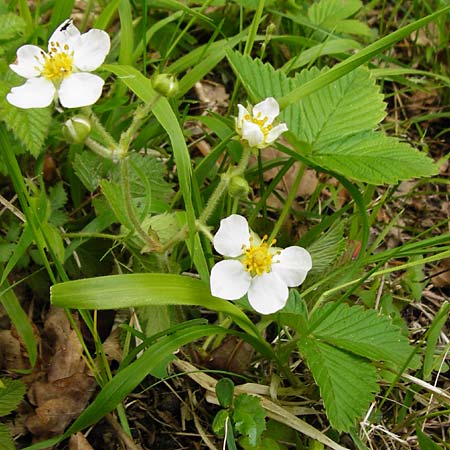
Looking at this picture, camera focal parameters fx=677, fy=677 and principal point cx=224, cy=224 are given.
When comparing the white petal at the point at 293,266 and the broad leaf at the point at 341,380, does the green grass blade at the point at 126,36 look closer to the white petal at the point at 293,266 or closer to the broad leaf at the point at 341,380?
the white petal at the point at 293,266

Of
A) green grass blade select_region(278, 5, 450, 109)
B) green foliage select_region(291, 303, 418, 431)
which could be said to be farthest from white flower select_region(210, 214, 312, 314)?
green grass blade select_region(278, 5, 450, 109)

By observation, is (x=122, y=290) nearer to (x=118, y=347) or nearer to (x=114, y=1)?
(x=118, y=347)

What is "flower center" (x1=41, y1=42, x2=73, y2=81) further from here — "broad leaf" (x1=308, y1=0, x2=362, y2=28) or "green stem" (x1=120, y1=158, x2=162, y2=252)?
"broad leaf" (x1=308, y1=0, x2=362, y2=28)

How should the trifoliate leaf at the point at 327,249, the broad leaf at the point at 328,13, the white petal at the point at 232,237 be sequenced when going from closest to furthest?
1. the white petal at the point at 232,237
2. the trifoliate leaf at the point at 327,249
3. the broad leaf at the point at 328,13

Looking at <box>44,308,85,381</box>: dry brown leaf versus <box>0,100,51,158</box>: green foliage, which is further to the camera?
<box>44,308,85,381</box>: dry brown leaf

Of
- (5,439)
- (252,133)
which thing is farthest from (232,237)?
(5,439)

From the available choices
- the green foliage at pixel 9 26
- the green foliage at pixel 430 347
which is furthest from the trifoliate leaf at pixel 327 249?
the green foliage at pixel 9 26
